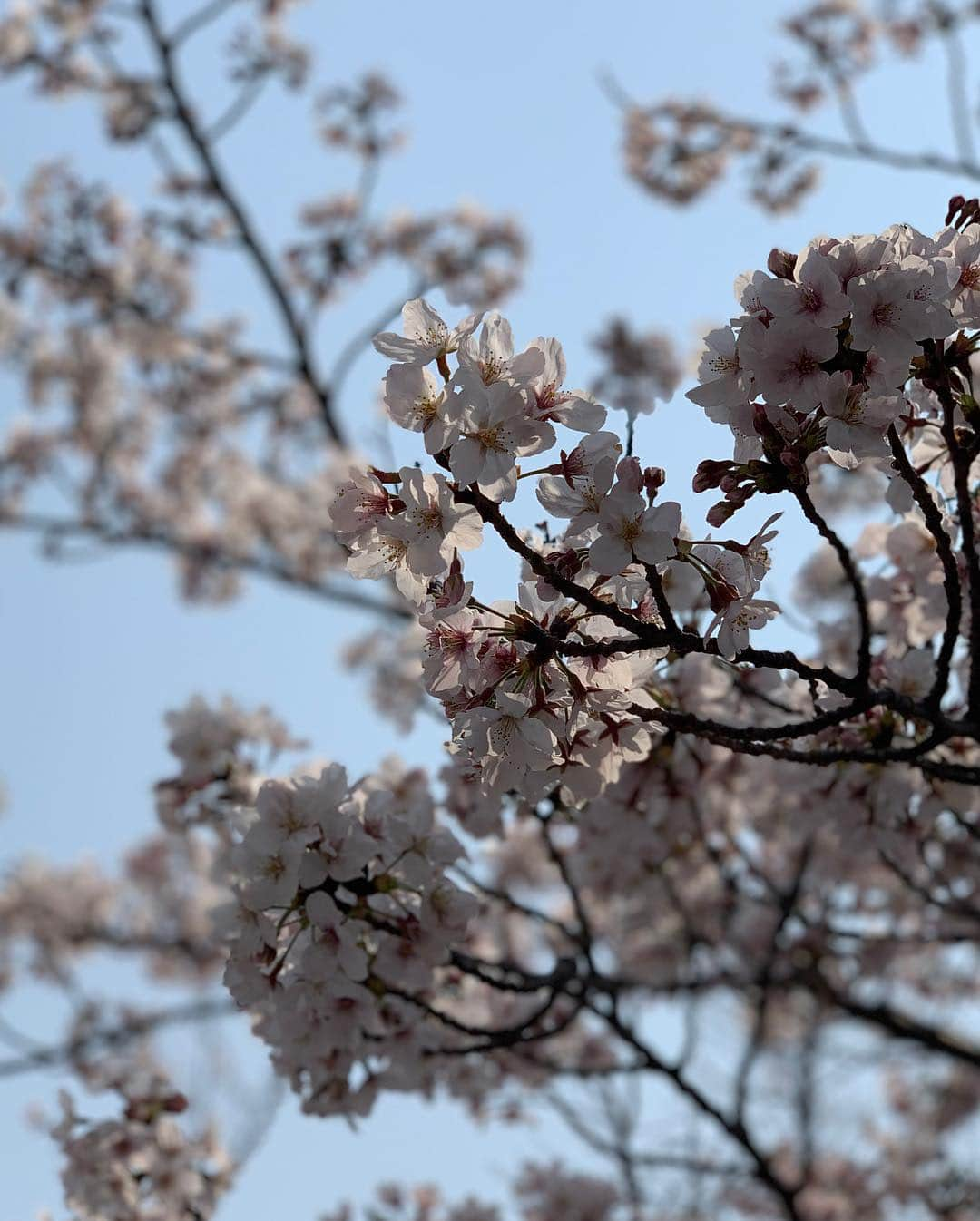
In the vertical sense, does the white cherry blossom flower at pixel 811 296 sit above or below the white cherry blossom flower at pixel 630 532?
above

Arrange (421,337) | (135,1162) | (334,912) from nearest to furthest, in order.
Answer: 1. (421,337)
2. (334,912)
3. (135,1162)

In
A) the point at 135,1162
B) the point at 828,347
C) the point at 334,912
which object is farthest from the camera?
the point at 135,1162

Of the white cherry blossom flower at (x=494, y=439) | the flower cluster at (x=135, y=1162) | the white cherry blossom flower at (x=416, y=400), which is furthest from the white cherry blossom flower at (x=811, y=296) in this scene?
the flower cluster at (x=135, y=1162)

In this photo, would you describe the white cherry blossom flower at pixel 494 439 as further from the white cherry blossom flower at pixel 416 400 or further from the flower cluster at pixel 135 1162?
the flower cluster at pixel 135 1162

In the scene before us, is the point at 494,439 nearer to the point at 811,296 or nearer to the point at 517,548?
the point at 517,548

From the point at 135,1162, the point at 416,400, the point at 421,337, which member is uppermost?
the point at 421,337

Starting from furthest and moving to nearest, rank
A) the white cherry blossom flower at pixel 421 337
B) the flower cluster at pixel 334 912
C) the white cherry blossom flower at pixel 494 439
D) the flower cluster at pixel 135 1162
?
1. the flower cluster at pixel 135 1162
2. the flower cluster at pixel 334 912
3. the white cherry blossom flower at pixel 421 337
4. the white cherry blossom flower at pixel 494 439

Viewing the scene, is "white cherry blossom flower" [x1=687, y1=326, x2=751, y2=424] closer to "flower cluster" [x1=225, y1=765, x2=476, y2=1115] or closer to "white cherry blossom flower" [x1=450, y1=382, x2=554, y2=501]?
"white cherry blossom flower" [x1=450, y1=382, x2=554, y2=501]

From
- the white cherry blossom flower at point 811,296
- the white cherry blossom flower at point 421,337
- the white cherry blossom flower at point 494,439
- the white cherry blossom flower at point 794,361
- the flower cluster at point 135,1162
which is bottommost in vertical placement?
the flower cluster at point 135,1162

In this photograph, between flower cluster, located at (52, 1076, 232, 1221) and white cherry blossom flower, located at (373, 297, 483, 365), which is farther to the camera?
flower cluster, located at (52, 1076, 232, 1221)

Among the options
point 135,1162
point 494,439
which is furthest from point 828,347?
point 135,1162

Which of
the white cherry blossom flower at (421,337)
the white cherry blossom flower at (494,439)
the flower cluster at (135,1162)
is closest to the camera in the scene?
the white cherry blossom flower at (494,439)

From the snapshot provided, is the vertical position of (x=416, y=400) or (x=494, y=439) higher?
(x=416, y=400)

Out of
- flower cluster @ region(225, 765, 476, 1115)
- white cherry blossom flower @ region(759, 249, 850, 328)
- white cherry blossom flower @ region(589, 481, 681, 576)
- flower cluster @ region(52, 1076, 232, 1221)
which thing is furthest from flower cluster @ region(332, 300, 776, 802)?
flower cluster @ region(52, 1076, 232, 1221)
